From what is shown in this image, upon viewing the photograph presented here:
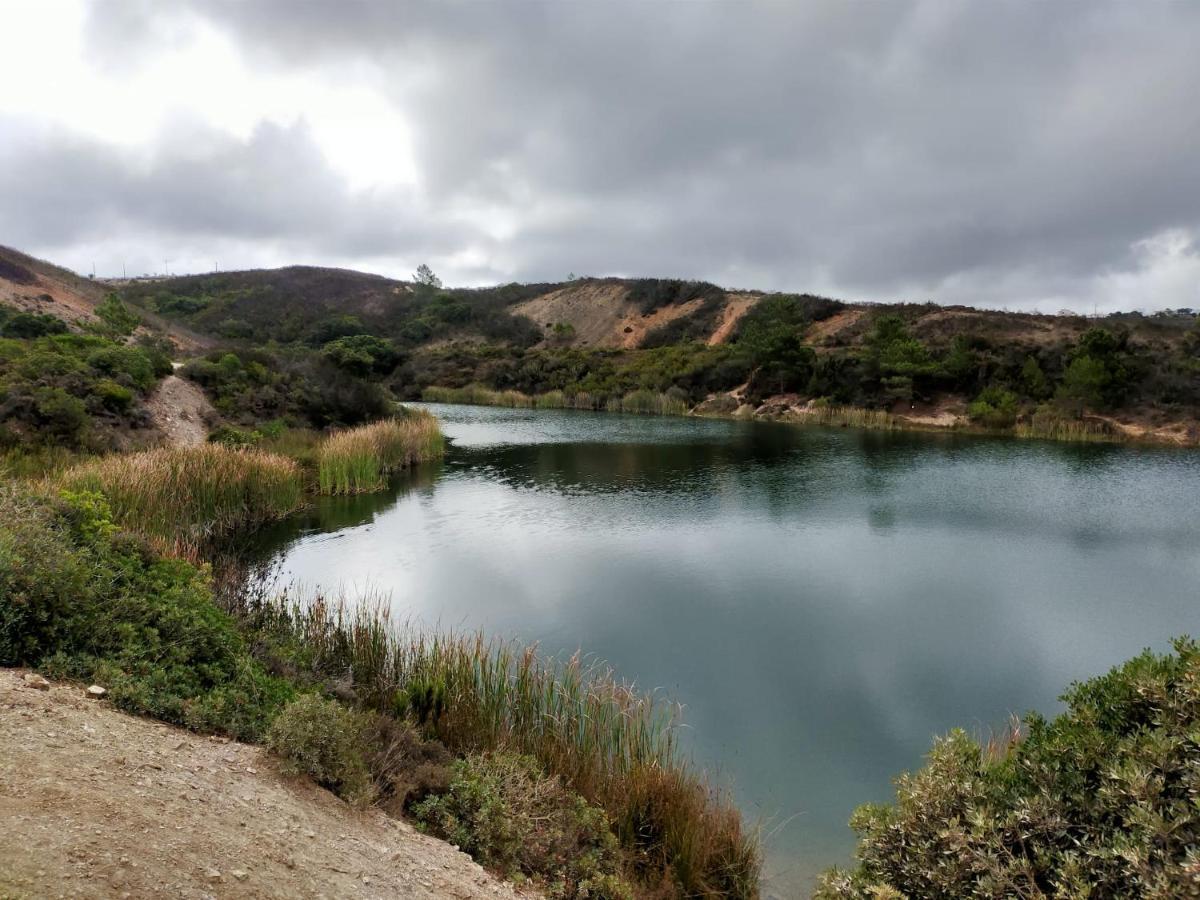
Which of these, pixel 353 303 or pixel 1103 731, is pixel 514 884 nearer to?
pixel 1103 731

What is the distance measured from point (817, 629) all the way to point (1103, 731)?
6671 millimetres

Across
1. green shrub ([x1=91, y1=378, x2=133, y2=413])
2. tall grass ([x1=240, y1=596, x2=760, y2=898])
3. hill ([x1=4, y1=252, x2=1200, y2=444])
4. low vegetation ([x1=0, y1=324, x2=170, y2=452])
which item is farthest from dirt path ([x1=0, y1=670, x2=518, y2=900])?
hill ([x1=4, y1=252, x2=1200, y2=444])

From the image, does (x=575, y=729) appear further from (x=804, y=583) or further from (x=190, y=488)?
(x=190, y=488)

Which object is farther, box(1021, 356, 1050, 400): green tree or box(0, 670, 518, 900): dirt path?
box(1021, 356, 1050, 400): green tree

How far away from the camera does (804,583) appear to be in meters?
12.1

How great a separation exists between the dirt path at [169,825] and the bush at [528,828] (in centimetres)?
21

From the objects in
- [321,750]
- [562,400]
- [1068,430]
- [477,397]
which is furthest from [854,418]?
[321,750]

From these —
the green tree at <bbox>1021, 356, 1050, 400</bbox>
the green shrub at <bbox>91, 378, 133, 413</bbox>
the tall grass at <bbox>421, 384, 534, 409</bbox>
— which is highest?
the green tree at <bbox>1021, 356, 1050, 400</bbox>

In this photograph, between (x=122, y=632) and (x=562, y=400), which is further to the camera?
(x=562, y=400)

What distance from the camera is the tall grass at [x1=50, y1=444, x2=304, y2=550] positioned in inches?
408

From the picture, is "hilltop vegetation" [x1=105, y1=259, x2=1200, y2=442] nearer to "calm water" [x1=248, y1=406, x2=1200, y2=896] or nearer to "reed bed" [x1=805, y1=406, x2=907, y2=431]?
"reed bed" [x1=805, y1=406, x2=907, y2=431]

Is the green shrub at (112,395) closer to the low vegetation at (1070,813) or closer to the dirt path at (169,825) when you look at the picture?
the dirt path at (169,825)

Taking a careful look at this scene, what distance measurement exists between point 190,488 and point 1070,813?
1387 cm

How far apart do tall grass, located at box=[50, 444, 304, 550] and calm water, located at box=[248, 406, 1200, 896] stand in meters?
0.90
